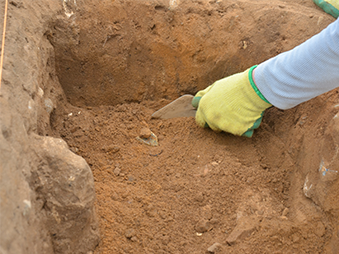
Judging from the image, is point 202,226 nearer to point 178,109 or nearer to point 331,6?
point 178,109

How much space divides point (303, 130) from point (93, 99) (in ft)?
5.23

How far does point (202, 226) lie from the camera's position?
1.58 meters

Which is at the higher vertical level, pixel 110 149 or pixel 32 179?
pixel 32 179

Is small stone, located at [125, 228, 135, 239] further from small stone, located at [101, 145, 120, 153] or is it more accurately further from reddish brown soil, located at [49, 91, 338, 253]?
small stone, located at [101, 145, 120, 153]

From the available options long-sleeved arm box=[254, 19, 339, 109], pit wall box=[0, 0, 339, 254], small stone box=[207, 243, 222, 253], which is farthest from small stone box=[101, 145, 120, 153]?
long-sleeved arm box=[254, 19, 339, 109]

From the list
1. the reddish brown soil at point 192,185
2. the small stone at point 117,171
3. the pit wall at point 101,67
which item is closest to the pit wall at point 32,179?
the pit wall at point 101,67

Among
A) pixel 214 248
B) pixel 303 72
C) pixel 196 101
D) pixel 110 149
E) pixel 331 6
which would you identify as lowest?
pixel 214 248

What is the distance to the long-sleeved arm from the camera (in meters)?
1.49

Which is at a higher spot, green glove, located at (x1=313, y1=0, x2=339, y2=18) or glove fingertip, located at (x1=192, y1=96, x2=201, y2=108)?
green glove, located at (x1=313, y1=0, x2=339, y2=18)

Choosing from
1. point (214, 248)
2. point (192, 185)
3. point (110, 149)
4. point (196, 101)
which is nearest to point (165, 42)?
point (196, 101)

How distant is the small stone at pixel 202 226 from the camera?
1.58 metres

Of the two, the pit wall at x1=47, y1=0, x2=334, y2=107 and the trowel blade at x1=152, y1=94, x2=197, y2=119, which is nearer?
the pit wall at x1=47, y1=0, x2=334, y2=107

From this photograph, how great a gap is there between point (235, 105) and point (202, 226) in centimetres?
83

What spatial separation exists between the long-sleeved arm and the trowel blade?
0.70 meters
